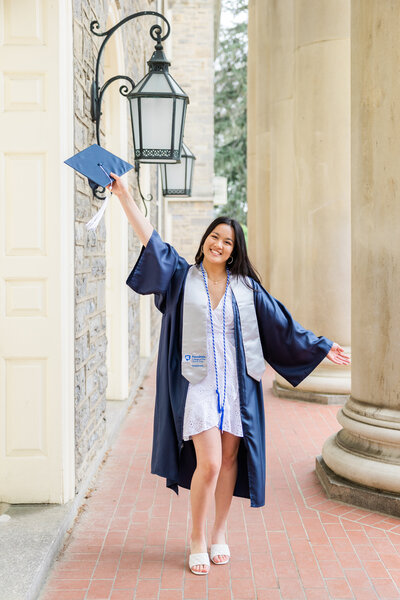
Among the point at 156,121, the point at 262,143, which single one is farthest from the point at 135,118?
the point at 262,143

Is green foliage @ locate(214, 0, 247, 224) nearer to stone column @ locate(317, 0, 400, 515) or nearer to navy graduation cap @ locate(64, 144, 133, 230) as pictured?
stone column @ locate(317, 0, 400, 515)

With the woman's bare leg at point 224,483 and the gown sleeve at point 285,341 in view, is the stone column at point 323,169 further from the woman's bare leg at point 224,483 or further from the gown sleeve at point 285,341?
the woman's bare leg at point 224,483

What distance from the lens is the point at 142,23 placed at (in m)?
9.45

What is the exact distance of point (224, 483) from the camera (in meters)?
3.70

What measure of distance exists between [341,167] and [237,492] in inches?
189

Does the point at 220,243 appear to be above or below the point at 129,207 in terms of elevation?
below

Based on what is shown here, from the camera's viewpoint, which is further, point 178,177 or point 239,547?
point 178,177

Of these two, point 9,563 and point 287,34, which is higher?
point 287,34

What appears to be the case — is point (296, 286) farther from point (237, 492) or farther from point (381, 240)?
point (237, 492)

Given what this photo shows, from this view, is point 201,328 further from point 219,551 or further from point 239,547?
point 239,547

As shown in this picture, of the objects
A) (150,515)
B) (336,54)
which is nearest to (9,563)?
(150,515)

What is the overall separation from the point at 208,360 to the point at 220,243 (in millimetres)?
591

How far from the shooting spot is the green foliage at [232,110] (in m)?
33.1

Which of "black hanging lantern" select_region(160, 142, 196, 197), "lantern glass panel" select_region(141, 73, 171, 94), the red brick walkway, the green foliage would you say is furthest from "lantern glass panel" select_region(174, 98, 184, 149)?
the green foliage
